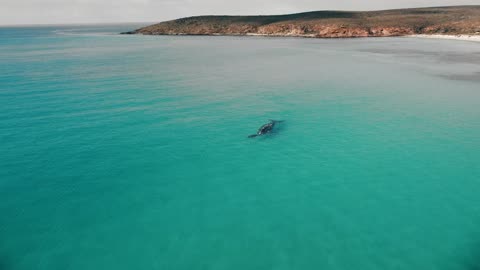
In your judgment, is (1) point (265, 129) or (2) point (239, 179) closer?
(2) point (239, 179)

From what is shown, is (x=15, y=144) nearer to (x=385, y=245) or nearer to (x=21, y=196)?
(x=21, y=196)

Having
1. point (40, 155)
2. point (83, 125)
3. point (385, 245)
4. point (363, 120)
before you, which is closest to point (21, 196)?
point (40, 155)

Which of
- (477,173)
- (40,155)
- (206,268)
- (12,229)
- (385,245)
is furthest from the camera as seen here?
(40,155)

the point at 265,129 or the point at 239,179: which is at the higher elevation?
the point at 265,129

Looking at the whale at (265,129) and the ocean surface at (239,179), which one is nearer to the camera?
the ocean surface at (239,179)

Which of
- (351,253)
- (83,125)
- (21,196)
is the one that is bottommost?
(351,253)

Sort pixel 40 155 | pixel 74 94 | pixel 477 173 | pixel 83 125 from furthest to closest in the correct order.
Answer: pixel 74 94 → pixel 83 125 → pixel 40 155 → pixel 477 173

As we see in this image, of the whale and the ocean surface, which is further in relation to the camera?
the whale

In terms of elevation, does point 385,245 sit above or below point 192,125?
below
